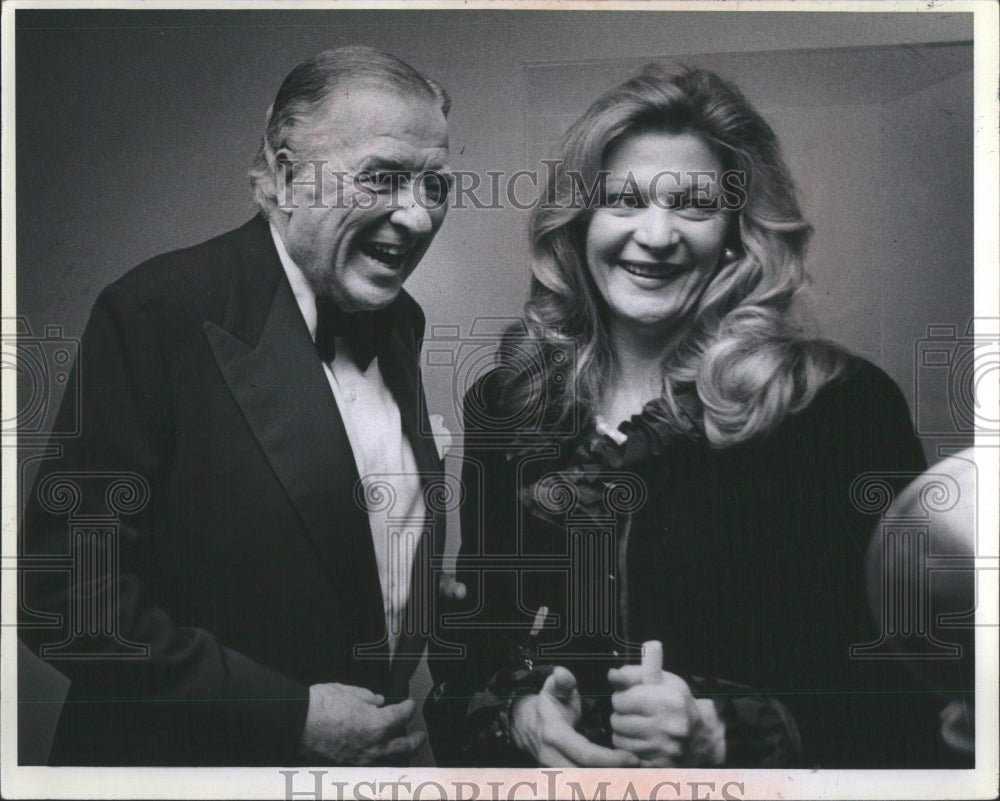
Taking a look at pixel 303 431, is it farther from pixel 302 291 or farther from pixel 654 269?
pixel 654 269

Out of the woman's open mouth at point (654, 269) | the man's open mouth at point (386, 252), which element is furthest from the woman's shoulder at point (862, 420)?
the man's open mouth at point (386, 252)

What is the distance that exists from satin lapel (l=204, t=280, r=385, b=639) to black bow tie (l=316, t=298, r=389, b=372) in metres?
0.04

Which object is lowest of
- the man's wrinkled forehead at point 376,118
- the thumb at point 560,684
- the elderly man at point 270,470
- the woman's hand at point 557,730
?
the woman's hand at point 557,730

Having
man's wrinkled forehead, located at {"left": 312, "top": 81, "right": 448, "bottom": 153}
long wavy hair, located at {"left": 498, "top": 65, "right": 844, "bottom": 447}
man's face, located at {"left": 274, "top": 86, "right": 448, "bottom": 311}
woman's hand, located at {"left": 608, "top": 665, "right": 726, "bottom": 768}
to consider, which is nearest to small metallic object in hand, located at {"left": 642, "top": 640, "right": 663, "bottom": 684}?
woman's hand, located at {"left": 608, "top": 665, "right": 726, "bottom": 768}

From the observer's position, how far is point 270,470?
291cm

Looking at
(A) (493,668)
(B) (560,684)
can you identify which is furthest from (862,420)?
(A) (493,668)

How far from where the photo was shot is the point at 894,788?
302 cm

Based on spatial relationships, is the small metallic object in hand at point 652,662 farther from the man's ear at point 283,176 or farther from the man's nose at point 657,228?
the man's ear at point 283,176

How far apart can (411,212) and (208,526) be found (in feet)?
3.24

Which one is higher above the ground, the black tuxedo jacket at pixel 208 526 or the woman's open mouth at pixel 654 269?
the woman's open mouth at pixel 654 269

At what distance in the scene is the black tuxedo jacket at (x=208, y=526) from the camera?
292 cm

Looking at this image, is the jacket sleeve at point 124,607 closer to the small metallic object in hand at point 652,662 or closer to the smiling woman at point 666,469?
the smiling woman at point 666,469

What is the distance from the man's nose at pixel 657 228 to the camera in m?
2.97

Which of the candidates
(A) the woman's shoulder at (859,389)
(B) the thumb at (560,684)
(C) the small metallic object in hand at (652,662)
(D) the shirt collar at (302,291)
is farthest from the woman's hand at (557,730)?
(D) the shirt collar at (302,291)
